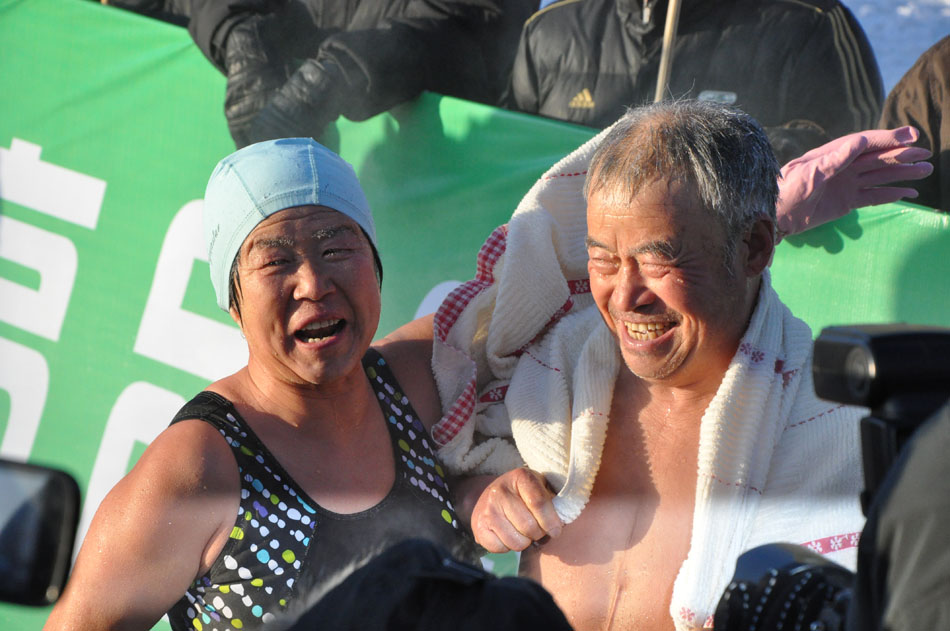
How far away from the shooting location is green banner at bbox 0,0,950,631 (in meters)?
3.11

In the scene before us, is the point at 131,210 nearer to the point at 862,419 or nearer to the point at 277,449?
the point at 277,449

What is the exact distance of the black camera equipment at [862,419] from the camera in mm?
919

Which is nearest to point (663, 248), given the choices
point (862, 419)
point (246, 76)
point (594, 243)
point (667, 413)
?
point (594, 243)

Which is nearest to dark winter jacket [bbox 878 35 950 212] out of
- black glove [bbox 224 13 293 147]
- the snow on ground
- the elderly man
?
the snow on ground

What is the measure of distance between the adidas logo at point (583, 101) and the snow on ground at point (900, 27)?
0.86 meters

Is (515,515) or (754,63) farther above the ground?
(754,63)

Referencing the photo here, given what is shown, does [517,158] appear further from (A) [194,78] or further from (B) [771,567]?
(B) [771,567]

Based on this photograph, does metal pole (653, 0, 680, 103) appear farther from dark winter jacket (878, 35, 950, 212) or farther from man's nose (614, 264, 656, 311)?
man's nose (614, 264, 656, 311)

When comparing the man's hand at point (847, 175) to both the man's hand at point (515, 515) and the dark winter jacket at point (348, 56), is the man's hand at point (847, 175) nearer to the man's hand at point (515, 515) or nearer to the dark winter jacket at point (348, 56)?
the man's hand at point (515, 515)

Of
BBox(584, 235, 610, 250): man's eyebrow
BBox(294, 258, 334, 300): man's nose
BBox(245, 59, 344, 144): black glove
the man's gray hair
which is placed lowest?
BBox(245, 59, 344, 144): black glove

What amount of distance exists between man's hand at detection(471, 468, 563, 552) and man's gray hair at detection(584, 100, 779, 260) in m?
0.60

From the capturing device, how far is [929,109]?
2754mm

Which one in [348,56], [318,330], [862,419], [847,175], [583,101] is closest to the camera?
[862,419]

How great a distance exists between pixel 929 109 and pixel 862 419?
6.98ft
